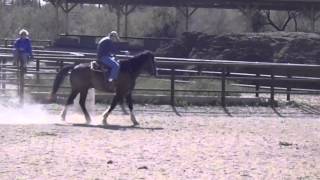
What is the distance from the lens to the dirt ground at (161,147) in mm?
9883

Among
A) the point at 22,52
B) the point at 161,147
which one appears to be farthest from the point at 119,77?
the point at 22,52

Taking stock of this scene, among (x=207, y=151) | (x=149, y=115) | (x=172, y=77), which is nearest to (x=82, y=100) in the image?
(x=149, y=115)

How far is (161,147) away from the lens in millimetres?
12508

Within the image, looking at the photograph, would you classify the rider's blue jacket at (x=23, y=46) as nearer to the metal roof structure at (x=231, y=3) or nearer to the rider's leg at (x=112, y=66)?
the rider's leg at (x=112, y=66)

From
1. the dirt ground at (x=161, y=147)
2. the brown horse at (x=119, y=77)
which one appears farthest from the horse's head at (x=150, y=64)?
the dirt ground at (x=161, y=147)

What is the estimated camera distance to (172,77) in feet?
71.4

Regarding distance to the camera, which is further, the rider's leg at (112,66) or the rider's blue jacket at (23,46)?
the rider's blue jacket at (23,46)

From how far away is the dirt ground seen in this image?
32.4 ft

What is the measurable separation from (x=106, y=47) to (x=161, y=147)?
5.22 metres

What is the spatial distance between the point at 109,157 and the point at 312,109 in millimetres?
11843

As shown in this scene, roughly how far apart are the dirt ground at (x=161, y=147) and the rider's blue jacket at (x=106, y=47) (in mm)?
1446

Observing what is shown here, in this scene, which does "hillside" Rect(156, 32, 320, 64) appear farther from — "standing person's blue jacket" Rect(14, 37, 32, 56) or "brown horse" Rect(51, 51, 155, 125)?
"brown horse" Rect(51, 51, 155, 125)

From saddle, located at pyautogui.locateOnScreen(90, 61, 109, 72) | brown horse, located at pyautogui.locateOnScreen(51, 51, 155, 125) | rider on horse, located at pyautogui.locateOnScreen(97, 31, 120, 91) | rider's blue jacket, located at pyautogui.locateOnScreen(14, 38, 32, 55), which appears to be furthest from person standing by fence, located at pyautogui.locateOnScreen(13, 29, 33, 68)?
rider on horse, located at pyautogui.locateOnScreen(97, 31, 120, 91)

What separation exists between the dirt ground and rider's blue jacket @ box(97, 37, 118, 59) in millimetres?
1446
